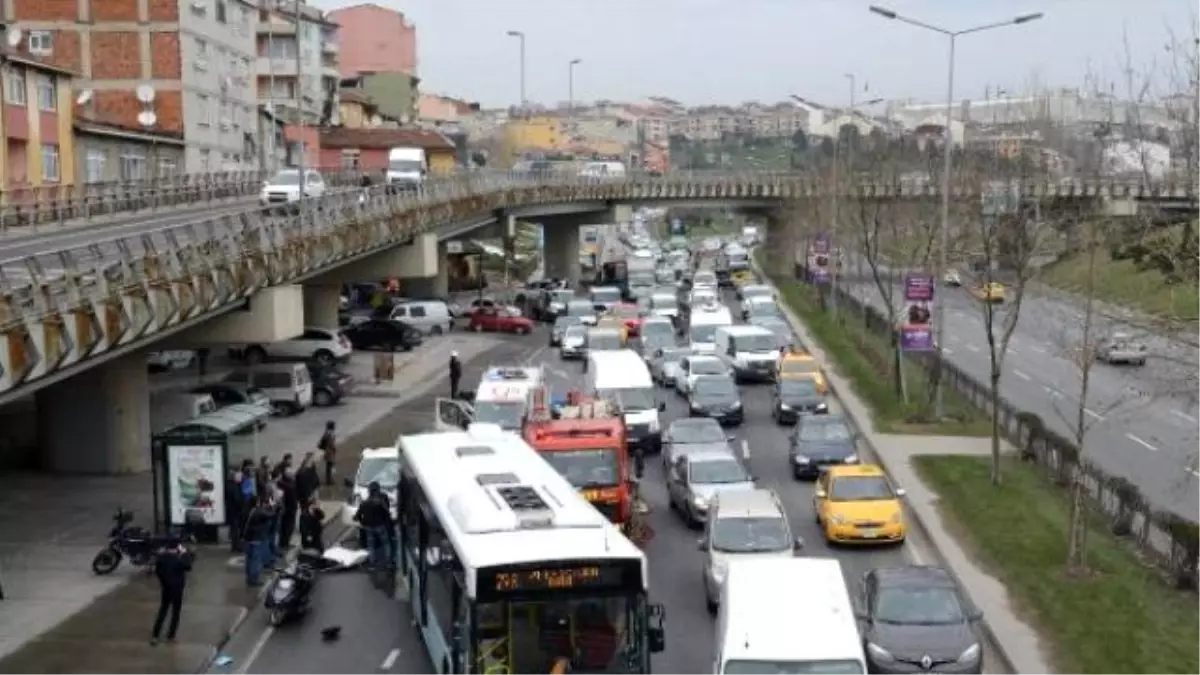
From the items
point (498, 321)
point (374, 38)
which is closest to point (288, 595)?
point (498, 321)

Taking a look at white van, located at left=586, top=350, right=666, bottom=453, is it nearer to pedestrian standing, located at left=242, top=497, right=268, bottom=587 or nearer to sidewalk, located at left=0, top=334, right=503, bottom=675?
sidewalk, located at left=0, top=334, right=503, bottom=675

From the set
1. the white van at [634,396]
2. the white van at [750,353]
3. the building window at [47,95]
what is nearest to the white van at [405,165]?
the building window at [47,95]

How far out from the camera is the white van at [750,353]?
48875 millimetres

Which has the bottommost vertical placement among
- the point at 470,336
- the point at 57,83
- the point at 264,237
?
the point at 470,336

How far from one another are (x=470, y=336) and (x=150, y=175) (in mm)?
17244

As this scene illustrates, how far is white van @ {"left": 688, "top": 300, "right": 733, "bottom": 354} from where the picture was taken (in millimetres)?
52375

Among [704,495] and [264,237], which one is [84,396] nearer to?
[264,237]

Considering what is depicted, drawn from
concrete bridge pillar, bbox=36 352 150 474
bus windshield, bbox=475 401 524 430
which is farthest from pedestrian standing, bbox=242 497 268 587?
concrete bridge pillar, bbox=36 352 150 474

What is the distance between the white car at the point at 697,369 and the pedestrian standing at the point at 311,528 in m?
19.6

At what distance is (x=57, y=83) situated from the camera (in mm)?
59656

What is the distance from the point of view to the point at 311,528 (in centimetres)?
2423

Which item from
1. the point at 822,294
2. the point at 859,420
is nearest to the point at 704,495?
the point at 859,420

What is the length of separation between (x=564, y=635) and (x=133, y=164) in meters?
60.5

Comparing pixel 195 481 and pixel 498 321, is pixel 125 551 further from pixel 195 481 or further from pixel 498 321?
pixel 498 321
